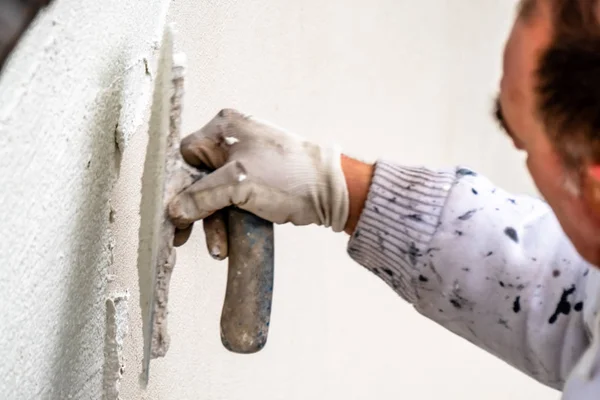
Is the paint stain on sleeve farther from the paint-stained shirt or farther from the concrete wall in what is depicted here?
the concrete wall

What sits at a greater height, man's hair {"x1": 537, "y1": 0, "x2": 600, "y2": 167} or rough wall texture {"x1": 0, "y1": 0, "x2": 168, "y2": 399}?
man's hair {"x1": 537, "y1": 0, "x2": 600, "y2": 167}

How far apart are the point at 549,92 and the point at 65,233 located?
300 millimetres

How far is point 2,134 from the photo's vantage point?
0.30 metres

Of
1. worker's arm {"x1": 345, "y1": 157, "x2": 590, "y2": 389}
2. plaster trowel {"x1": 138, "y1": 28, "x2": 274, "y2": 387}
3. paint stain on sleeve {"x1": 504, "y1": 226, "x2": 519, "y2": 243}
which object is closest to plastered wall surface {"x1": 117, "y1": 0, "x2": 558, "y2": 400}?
plaster trowel {"x1": 138, "y1": 28, "x2": 274, "y2": 387}

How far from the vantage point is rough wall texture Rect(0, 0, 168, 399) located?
1.08 feet

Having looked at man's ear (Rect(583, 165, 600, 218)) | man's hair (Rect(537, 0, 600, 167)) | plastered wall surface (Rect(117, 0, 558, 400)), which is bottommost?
plastered wall surface (Rect(117, 0, 558, 400))

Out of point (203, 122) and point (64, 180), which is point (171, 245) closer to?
point (64, 180)

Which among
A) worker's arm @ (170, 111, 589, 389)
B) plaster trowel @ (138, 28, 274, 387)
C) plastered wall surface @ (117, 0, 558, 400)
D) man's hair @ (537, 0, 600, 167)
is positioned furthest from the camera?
plastered wall surface @ (117, 0, 558, 400)

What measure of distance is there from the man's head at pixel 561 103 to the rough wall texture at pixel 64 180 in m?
0.25

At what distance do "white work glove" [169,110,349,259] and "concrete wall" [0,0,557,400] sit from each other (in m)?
0.06

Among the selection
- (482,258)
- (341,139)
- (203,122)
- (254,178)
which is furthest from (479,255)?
(341,139)

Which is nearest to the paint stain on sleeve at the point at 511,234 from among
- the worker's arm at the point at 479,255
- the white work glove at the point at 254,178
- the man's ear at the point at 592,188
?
the worker's arm at the point at 479,255

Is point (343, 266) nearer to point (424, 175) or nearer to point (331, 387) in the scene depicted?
point (331, 387)

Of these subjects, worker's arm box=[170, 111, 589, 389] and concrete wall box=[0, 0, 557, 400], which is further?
worker's arm box=[170, 111, 589, 389]
